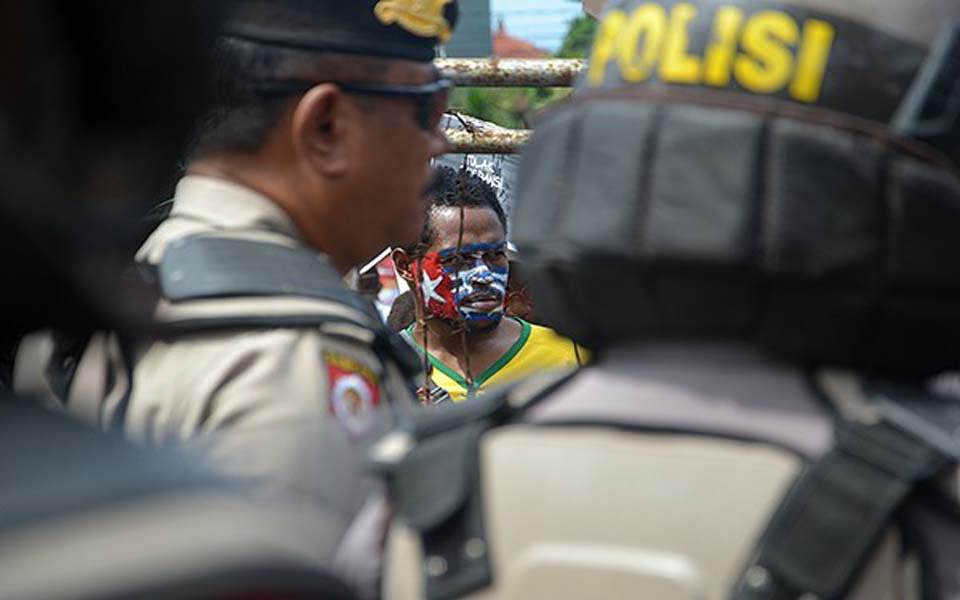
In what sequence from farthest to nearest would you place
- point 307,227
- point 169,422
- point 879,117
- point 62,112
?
point 307,227 → point 169,422 → point 879,117 → point 62,112

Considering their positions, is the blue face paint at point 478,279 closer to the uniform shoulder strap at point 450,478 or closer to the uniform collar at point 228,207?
the uniform collar at point 228,207

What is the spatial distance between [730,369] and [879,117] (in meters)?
0.30

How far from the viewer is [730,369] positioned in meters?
1.42

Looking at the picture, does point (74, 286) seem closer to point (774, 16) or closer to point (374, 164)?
point (774, 16)

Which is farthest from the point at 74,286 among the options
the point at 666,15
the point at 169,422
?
the point at 169,422

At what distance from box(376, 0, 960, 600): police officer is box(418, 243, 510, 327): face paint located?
9.39 ft

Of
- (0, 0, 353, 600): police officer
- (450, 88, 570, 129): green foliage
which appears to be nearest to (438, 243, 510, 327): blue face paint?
(450, 88, 570, 129): green foliage

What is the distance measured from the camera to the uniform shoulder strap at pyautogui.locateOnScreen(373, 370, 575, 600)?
1.41m

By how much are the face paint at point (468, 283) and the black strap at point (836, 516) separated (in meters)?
3.02

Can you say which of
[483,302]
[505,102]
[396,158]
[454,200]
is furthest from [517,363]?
[505,102]

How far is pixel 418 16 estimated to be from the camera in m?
2.39

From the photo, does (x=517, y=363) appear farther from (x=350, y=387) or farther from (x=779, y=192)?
(x=779, y=192)

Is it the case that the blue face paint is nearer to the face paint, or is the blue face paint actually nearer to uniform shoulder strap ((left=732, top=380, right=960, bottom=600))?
the face paint

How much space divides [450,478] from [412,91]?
110 centimetres
